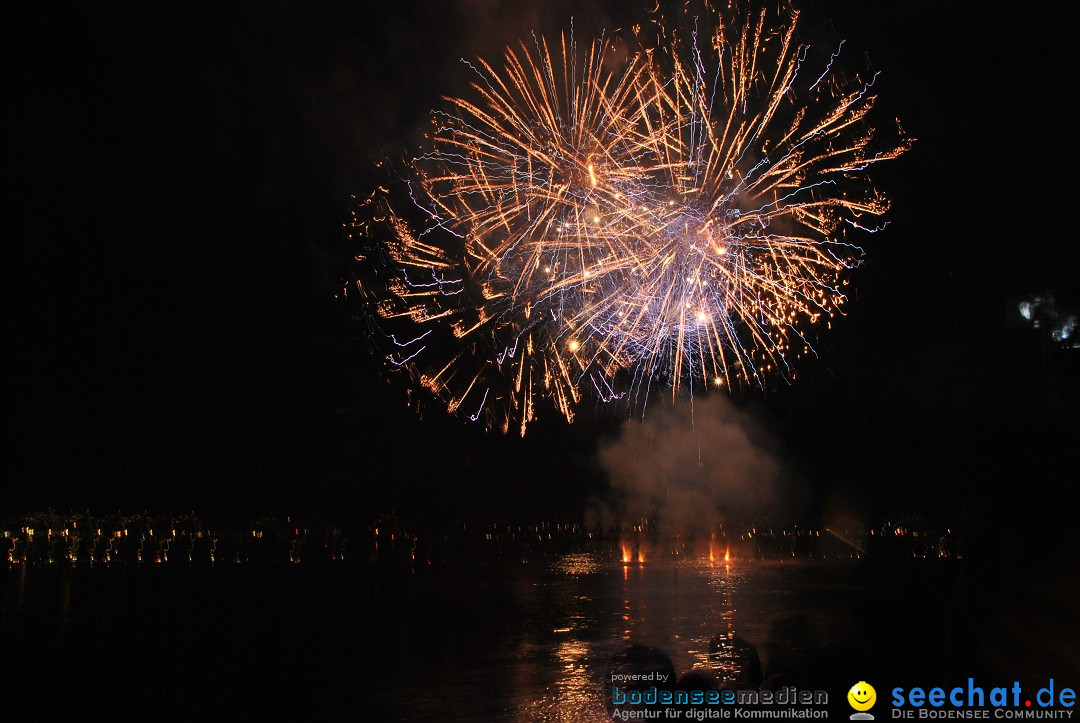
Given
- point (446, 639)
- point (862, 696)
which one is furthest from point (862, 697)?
point (446, 639)

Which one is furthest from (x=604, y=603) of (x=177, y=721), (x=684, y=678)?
(x=684, y=678)

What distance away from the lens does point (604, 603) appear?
18.8 meters

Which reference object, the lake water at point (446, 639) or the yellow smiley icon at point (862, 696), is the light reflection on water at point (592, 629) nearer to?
the lake water at point (446, 639)

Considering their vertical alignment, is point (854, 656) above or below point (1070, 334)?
below

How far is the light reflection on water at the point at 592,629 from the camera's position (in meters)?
9.24

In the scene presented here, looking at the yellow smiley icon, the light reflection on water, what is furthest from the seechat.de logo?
the light reflection on water

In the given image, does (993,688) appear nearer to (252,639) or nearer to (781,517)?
(252,639)

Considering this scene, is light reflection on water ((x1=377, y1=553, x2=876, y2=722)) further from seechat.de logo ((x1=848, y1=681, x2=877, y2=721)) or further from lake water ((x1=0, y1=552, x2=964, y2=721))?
seechat.de logo ((x1=848, y1=681, x2=877, y2=721))

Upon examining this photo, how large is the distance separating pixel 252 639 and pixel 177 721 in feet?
18.1

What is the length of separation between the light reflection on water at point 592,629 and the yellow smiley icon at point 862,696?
1322 millimetres

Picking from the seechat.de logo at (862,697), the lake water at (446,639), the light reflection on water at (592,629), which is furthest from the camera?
the light reflection on water at (592,629)

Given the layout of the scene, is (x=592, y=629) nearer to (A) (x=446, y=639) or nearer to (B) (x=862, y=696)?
(A) (x=446, y=639)

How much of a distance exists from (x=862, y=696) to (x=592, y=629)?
406 inches

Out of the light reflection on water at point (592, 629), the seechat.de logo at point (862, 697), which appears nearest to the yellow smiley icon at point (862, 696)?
the seechat.de logo at point (862, 697)
